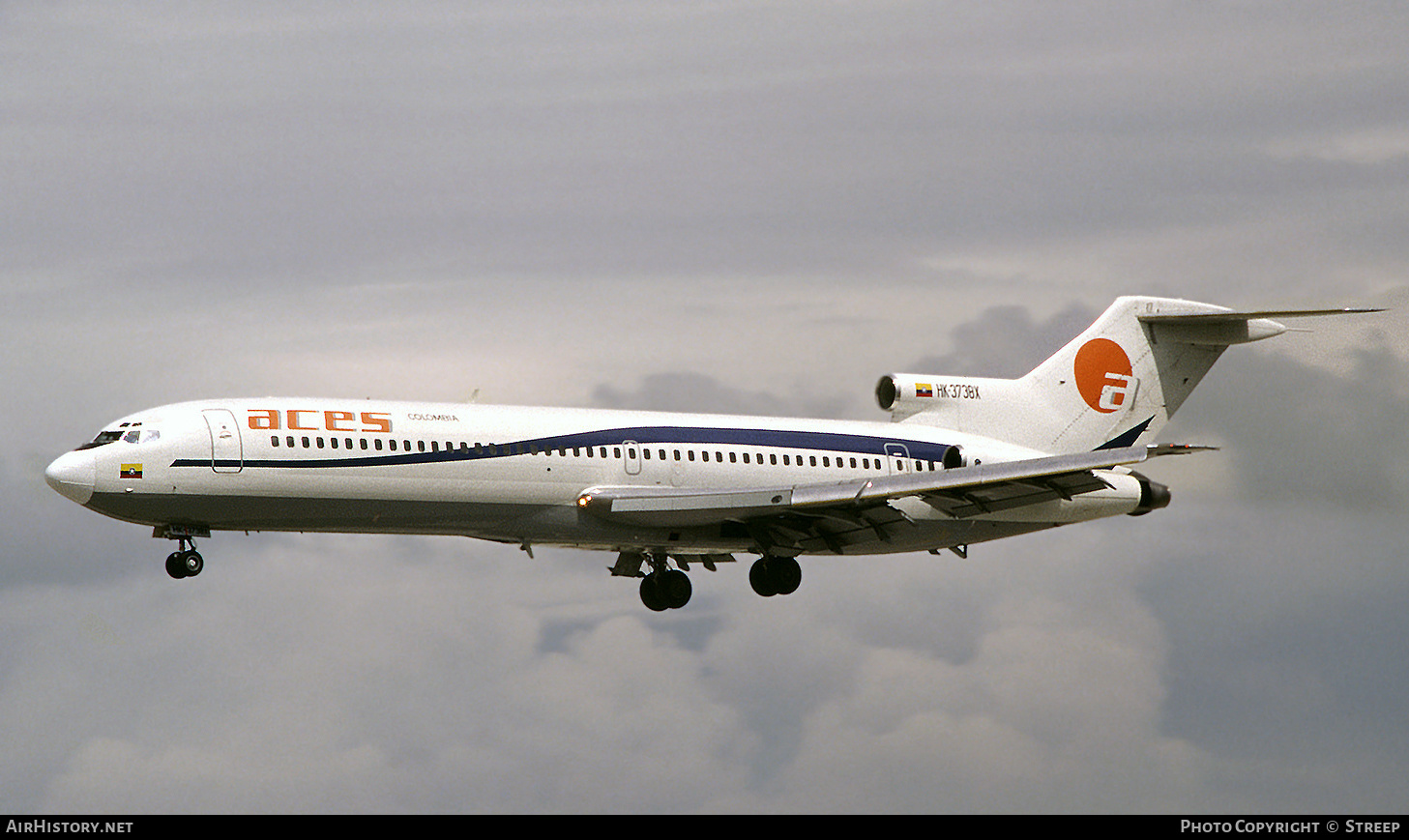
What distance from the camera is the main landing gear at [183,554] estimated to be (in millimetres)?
41312

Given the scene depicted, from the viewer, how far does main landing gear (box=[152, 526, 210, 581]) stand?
1626 inches

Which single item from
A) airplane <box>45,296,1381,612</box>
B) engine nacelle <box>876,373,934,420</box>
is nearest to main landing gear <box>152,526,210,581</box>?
airplane <box>45,296,1381,612</box>

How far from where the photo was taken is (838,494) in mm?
44594

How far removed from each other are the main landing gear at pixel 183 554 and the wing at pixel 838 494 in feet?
29.6

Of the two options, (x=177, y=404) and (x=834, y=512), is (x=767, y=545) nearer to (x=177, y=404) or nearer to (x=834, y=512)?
(x=834, y=512)

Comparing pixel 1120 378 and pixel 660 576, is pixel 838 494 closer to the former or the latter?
pixel 660 576

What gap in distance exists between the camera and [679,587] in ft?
168

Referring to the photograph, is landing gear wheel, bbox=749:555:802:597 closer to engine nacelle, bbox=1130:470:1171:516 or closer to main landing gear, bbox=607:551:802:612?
main landing gear, bbox=607:551:802:612

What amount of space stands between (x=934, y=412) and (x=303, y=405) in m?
18.3

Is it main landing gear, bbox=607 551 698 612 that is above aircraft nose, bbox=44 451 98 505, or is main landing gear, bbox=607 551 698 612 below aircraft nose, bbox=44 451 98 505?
below

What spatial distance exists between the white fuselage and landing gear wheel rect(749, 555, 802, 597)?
0.74 meters

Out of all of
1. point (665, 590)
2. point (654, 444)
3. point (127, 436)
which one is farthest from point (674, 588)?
point (127, 436)

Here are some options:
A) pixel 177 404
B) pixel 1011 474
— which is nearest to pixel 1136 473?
pixel 1011 474

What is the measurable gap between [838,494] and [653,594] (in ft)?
27.9
